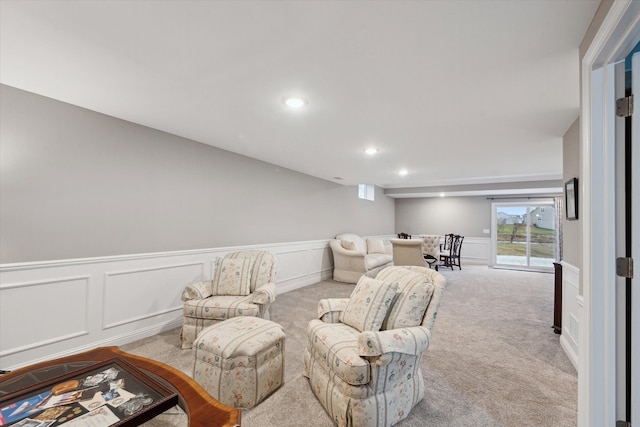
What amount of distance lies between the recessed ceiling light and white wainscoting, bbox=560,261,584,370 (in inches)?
119

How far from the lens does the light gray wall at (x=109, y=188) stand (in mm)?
2287

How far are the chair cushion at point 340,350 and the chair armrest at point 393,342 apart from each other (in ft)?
0.28

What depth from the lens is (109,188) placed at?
2.81 metres

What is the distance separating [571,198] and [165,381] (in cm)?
365

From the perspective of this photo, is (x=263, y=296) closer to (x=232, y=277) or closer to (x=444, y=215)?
(x=232, y=277)

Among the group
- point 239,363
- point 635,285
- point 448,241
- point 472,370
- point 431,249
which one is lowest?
point 472,370

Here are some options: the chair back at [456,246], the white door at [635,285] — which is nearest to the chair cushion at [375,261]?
the chair back at [456,246]

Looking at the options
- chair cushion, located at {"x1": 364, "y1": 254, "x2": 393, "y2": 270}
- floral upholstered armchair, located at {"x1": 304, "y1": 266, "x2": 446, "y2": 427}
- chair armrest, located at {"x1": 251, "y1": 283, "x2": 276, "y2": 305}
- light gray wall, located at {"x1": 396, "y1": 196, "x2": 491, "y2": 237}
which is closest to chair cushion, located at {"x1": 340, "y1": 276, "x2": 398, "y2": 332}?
floral upholstered armchair, located at {"x1": 304, "y1": 266, "x2": 446, "y2": 427}

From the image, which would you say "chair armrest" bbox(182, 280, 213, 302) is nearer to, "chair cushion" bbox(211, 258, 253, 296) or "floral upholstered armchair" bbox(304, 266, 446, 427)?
"chair cushion" bbox(211, 258, 253, 296)

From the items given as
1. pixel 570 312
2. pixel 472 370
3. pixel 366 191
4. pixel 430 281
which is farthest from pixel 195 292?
pixel 366 191

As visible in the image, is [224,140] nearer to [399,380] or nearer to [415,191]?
[399,380]

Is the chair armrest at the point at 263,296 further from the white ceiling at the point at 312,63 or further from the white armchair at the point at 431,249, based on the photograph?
the white armchair at the point at 431,249

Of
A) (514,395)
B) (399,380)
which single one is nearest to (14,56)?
(399,380)

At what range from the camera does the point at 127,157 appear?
2.95 m
